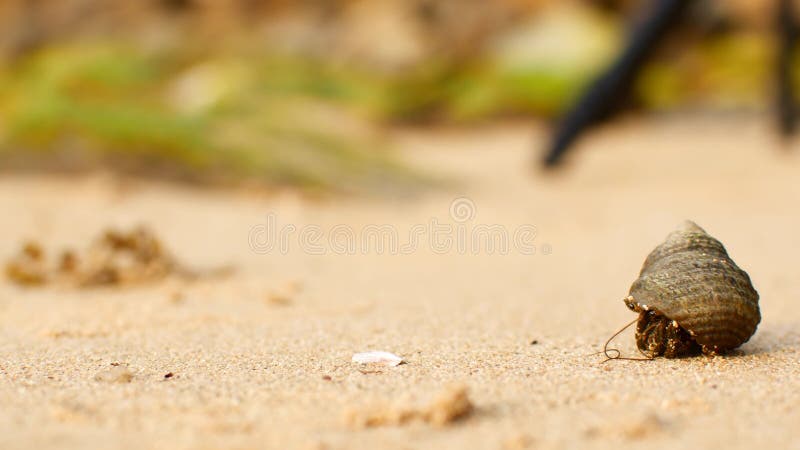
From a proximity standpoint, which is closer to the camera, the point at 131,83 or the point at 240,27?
the point at 131,83

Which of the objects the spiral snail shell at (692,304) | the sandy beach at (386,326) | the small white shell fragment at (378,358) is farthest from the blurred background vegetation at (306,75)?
the spiral snail shell at (692,304)

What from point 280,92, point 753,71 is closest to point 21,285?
point 280,92

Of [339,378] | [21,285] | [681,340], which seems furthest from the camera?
[21,285]

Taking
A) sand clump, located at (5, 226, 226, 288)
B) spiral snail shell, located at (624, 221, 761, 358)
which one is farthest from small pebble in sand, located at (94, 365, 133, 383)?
sand clump, located at (5, 226, 226, 288)

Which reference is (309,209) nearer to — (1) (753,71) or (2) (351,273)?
(2) (351,273)

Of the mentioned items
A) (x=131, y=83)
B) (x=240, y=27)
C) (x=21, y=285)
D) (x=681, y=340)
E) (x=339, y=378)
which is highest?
(x=240, y=27)

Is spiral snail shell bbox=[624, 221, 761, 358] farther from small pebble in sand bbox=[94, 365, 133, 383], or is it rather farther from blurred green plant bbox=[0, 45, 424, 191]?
blurred green plant bbox=[0, 45, 424, 191]

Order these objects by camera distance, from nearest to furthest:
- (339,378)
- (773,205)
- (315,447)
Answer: (315,447), (339,378), (773,205)
